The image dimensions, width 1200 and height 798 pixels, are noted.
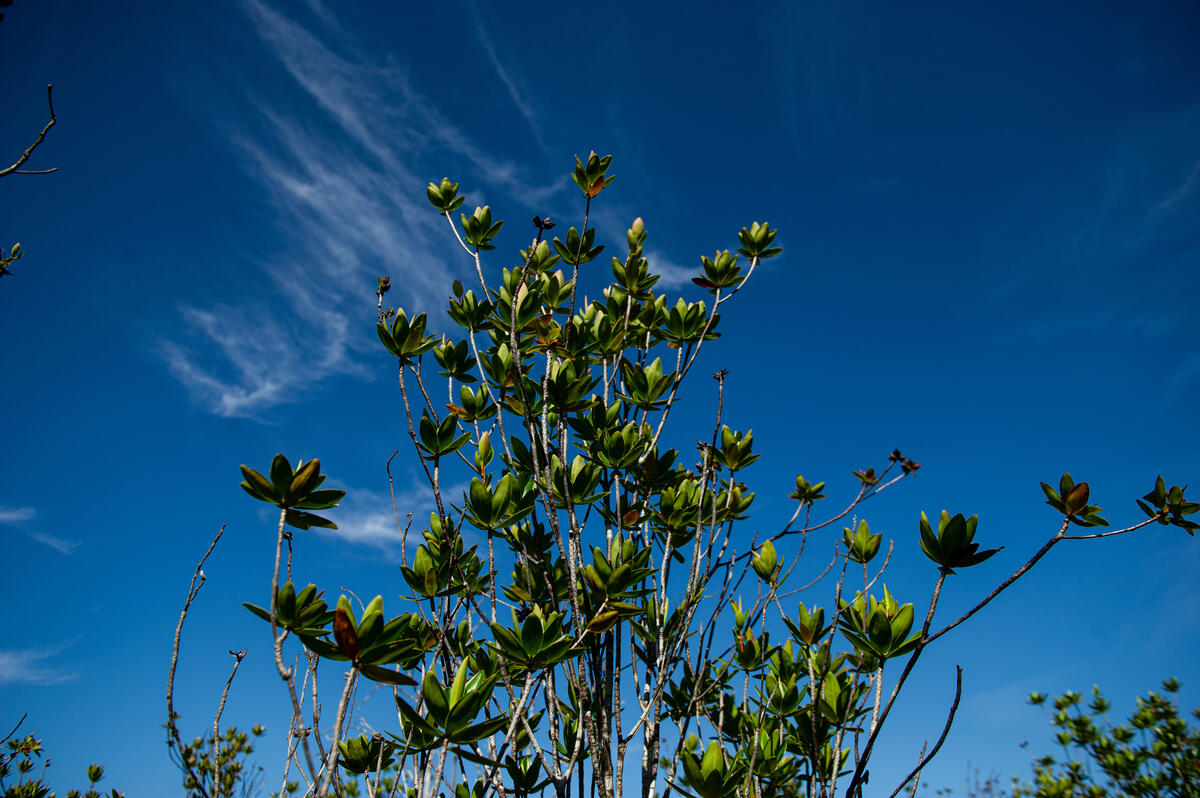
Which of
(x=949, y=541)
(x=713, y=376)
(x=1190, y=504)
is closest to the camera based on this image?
(x=949, y=541)

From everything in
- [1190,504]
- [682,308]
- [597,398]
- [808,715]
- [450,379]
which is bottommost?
[808,715]

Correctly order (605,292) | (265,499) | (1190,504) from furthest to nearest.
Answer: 1. (605,292)
2. (1190,504)
3. (265,499)

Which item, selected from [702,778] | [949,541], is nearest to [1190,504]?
[949,541]

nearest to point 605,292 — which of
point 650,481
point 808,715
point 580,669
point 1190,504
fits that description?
point 650,481

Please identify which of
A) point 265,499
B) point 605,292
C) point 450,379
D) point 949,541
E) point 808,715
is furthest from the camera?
point 605,292

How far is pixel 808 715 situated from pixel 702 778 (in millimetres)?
478

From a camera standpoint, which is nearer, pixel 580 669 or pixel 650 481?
pixel 580 669

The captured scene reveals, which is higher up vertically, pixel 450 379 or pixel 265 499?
pixel 450 379

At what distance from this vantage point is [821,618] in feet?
6.95

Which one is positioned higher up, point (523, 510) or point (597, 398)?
point (597, 398)

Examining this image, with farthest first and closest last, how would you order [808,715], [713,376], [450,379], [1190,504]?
[450,379], [713,376], [808,715], [1190,504]

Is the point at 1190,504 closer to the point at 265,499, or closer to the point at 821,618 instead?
the point at 821,618

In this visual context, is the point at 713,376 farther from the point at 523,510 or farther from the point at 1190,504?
the point at 1190,504

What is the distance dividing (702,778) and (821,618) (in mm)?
881
